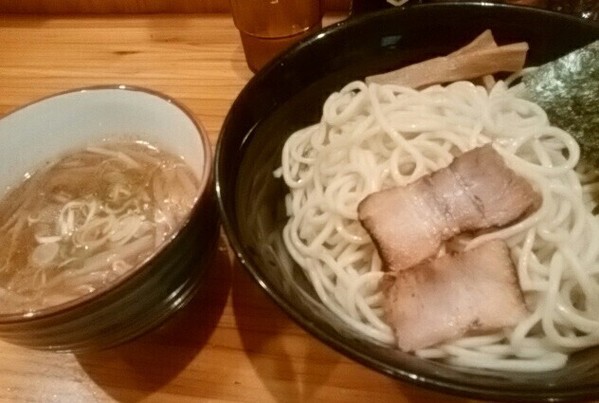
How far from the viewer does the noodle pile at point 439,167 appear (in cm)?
86

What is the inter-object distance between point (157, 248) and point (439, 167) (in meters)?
0.44

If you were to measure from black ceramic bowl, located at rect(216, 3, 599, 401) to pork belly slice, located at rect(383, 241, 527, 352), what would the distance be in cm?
4

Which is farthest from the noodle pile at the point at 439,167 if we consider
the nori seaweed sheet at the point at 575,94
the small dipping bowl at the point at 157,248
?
the small dipping bowl at the point at 157,248

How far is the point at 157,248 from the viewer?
33.4 inches

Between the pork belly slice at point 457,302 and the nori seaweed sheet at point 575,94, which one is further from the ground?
the nori seaweed sheet at point 575,94

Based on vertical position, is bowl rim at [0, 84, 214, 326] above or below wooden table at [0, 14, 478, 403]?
above

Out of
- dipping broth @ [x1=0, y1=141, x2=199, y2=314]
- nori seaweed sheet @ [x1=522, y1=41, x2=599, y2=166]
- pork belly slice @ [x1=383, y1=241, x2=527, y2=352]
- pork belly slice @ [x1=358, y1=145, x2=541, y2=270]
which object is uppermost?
nori seaweed sheet @ [x1=522, y1=41, x2=599, y2=166]

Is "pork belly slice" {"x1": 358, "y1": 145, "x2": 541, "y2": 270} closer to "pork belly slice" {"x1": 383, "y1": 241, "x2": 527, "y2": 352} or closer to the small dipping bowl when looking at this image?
"pork belly slice" {"x1": 383, "y1": 241, "x2": 527, "y2": 352}

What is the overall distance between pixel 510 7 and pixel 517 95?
0.15 m

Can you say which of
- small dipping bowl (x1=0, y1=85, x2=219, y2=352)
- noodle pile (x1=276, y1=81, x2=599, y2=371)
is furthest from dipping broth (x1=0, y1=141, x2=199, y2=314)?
noodle pile (x1=276, y1=81, x2=599, y2=371)

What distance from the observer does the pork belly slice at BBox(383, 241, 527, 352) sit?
83 centimetres

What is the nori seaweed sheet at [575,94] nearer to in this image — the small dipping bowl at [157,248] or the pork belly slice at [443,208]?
the pork belly slice at [443,208]

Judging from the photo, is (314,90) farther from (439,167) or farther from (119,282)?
(119,282)

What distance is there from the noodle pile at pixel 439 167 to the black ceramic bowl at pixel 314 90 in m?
0.03
